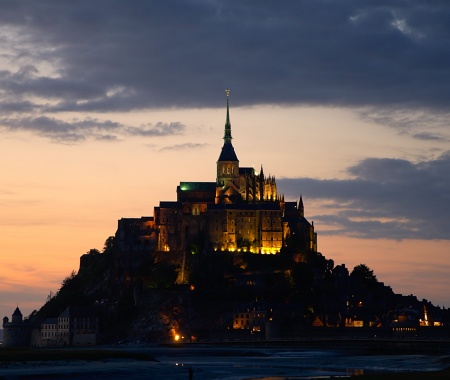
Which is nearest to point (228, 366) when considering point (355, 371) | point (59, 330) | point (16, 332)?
point (355, 371)

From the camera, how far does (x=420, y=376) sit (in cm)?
9681

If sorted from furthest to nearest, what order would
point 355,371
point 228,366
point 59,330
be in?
point 59,330 → point 228,366 → point 355,371

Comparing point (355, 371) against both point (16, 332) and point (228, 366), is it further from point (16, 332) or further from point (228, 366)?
point (16, 332)

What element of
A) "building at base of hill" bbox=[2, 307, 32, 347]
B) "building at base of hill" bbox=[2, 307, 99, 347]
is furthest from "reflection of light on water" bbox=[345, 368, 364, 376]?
"building at base of hill" bbox=[2, 307, 32, 347]

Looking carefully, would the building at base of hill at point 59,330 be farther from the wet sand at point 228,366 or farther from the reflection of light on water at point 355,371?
the reflection of light on water at point 355,371

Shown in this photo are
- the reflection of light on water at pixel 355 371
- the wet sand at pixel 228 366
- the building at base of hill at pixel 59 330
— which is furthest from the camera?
the building at base of hill at pixel 59 330

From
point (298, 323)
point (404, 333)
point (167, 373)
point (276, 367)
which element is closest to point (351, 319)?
point (298, 323)

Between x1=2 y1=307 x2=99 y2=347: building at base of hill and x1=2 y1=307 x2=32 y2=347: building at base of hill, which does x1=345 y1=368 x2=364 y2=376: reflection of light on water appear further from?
x1=2 y1=307 x2=32 y2=347: building at base of hill

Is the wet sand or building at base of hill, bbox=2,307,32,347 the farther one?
building at base of hill, bbox=2,307,32,347

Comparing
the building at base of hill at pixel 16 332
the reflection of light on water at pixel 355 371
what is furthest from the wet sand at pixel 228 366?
the building at base of hill at pixel 16 332

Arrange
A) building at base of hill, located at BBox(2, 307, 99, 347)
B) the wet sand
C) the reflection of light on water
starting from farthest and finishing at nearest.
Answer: building at base of hill, located at BBox(2, 307, 99, 347), the reflection of light on water, the wet sand

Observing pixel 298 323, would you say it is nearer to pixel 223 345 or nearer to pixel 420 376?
pixel 223 345

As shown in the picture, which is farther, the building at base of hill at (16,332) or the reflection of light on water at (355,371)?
the building at base of hill at (16,332)

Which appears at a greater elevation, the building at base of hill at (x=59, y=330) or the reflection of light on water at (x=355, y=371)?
the building at base of hill at (x=59, y=330)
